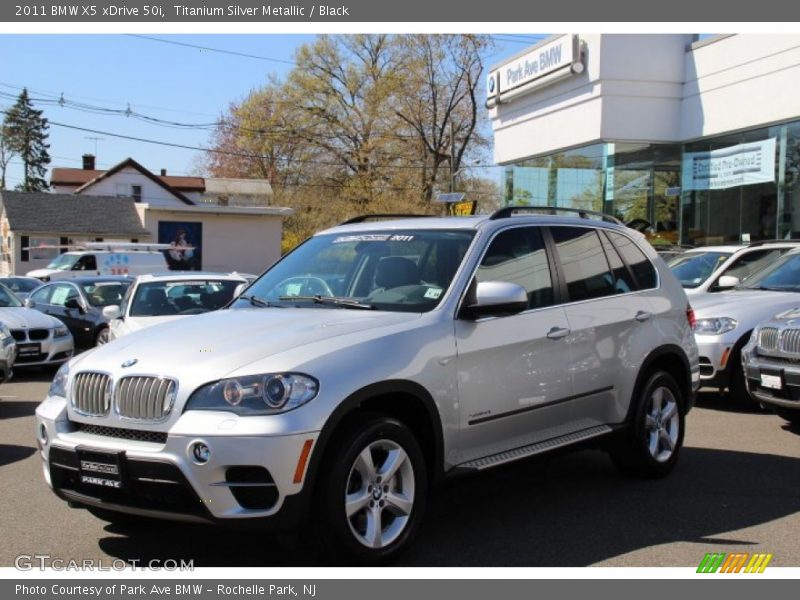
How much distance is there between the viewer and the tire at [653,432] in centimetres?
644

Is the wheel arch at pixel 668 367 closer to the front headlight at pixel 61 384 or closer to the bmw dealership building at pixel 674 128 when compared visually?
the front headlight at pixel 61 384

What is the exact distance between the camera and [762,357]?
26.6 ft

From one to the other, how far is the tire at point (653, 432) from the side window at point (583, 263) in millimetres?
845

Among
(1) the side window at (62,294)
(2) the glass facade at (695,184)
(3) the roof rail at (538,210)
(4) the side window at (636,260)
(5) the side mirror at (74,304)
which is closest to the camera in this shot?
(3) the roof rail at (538,210)

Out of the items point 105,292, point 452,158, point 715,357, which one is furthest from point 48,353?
point 452,158

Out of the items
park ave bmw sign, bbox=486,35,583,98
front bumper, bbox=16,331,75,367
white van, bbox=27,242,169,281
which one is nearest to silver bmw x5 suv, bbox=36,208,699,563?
front bumper, bbox=16,331,75,367

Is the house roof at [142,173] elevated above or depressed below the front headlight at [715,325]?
above

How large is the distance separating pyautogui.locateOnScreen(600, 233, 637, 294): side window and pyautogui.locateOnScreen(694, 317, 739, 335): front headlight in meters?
3.21

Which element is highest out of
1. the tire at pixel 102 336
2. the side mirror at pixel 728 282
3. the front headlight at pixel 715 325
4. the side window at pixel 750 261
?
the side window at pixel 750 261

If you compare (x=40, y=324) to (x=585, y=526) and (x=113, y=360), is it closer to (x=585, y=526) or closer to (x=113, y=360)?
(x=113, y=360)

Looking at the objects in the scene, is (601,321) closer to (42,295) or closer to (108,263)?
(42,295)

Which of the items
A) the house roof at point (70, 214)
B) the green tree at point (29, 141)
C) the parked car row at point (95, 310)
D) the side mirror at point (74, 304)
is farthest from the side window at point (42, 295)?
the green tree at point (29, 141)

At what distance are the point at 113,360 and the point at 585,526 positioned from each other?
2969 mm

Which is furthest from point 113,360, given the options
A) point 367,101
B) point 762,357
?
point 367,101
